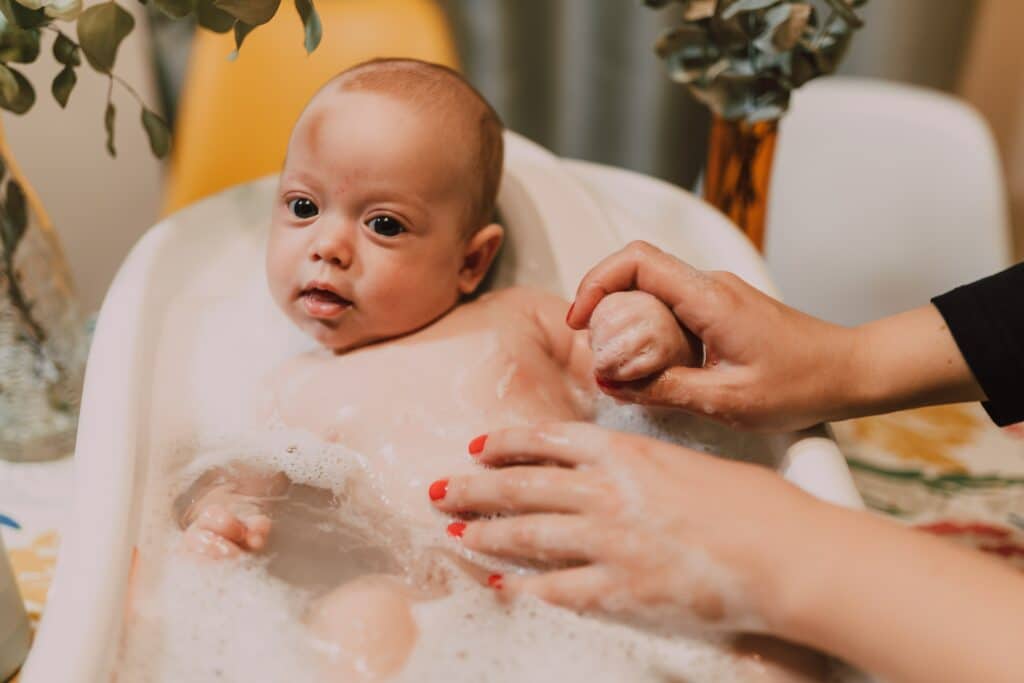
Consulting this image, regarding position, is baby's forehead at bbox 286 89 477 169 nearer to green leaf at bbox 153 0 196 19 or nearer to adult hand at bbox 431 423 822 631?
green leaf at bbox 153 0 196 19

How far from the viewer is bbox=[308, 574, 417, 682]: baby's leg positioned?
682 mm

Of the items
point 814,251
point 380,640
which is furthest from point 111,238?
point 814,251

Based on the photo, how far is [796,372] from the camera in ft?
2.41

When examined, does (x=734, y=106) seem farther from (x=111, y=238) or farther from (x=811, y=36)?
(x=111, y=238)

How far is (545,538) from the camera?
0.65 m

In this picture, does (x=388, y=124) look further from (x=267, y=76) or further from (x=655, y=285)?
(x=267, y=76)

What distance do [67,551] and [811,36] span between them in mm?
886

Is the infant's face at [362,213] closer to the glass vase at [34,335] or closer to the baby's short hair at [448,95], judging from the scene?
the baby's short hair at [448,95]

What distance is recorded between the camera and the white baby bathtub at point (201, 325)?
2.11ft

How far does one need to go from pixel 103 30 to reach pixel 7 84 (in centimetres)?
10

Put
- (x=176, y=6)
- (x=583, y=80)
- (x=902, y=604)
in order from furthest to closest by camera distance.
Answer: (x=583, y=80), (x=176, y=6), (x=902, y=604)

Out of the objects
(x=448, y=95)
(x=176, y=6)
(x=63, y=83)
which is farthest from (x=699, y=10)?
(x=63, y=83)

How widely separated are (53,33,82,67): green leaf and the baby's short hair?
0.76 feet

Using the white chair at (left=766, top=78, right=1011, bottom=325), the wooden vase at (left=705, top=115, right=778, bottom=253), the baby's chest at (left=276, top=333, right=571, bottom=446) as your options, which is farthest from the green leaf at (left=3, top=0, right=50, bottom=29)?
the white chair at (left=766, top=78, right=1011, bottom=325)
